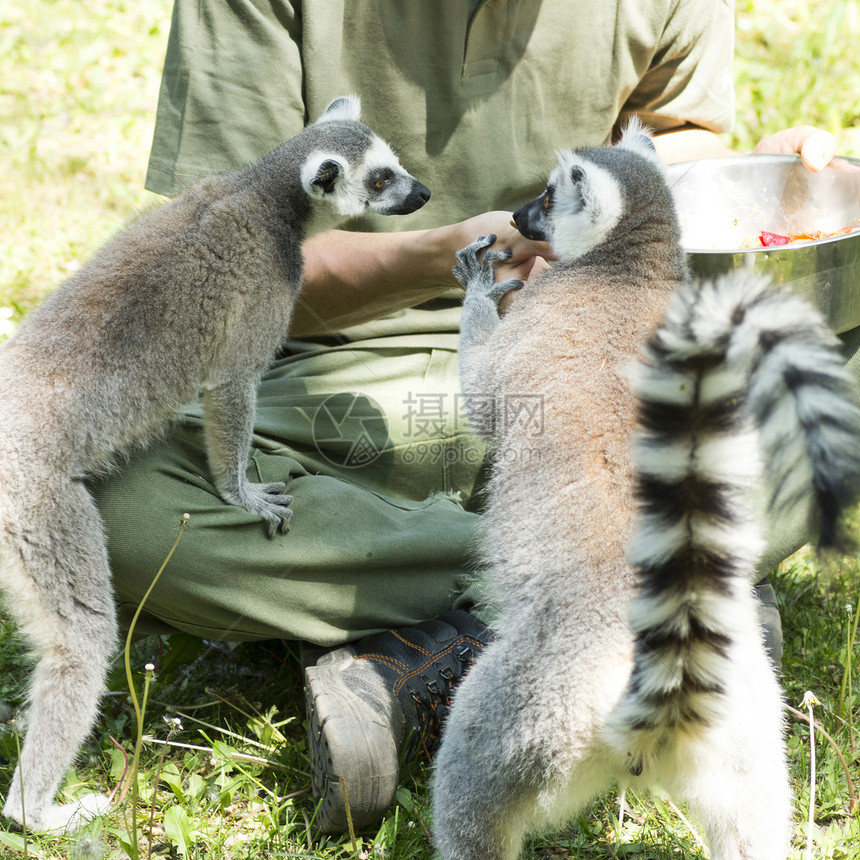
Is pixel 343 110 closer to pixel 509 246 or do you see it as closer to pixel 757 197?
pixel 509 246

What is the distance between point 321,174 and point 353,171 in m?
0.17

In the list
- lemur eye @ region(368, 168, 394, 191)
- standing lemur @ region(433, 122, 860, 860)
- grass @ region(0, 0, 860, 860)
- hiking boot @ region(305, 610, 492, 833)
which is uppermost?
lemur eye @ region(368, 168, 394, 191)

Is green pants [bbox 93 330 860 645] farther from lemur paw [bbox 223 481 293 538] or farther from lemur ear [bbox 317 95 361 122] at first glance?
lemur ear [bbox 317 95 361 122]

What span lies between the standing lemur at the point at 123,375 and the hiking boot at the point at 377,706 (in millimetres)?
455

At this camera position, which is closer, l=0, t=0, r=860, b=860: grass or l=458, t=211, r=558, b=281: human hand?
l=0, t=0, r=860, b=860: grass

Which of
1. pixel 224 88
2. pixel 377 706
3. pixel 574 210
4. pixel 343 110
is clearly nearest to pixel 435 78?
pixel 343 110

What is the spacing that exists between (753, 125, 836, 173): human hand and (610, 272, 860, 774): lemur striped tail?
1.81 metres

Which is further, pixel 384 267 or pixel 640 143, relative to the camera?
pixel 384 267

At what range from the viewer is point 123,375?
2.26 m

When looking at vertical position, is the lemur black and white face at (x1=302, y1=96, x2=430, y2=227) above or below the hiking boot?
above

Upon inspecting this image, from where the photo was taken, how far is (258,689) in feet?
8.86

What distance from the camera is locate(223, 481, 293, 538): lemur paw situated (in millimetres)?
2436

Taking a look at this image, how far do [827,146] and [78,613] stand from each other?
8.87 feet

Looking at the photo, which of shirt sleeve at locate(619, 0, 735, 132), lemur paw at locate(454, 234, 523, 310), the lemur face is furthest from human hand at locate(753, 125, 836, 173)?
lemur paw at locate(454, 234, 523, 310)
